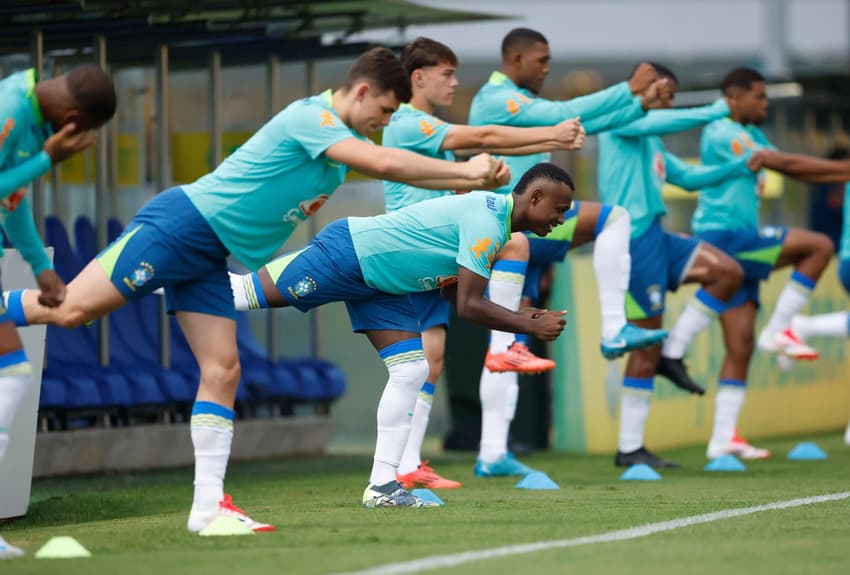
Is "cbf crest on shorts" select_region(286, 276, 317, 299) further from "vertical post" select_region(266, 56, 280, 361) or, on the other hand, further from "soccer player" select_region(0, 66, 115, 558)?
"vertical post" select_region(266, 56, 280, 361)

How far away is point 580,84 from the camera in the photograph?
88.4ft

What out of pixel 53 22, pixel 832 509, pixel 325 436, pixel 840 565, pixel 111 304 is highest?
pixel 53 22

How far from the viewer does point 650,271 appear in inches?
394

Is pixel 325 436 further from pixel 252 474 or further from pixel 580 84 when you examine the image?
pixel 580 84

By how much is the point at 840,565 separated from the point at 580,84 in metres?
21.9

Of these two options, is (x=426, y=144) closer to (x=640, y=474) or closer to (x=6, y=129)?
(x=640, y=474)

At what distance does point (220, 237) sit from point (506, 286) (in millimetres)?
2970

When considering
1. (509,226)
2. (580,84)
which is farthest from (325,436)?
(580,84)

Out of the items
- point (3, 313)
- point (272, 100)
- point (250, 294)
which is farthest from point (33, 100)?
point (272, 100)

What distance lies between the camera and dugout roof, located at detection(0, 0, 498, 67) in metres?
10.9

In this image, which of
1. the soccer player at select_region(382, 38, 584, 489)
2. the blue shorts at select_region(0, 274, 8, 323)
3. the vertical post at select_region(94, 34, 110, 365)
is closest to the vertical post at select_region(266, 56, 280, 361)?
the vertical post at select_region(94, 34, 110, 365)

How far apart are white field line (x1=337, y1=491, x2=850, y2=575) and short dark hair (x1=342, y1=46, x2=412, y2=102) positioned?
1913mm

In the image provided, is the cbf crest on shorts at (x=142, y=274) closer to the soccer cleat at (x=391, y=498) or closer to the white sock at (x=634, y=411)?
the soccer cleat at (x=391, y=498)

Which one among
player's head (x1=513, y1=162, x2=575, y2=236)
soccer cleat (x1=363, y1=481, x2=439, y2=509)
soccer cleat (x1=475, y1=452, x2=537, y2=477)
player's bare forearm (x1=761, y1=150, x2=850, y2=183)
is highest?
player's head (x1=513, y1=162, x2=575, y2=236)
